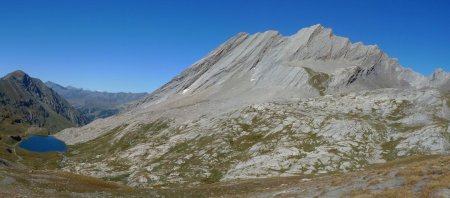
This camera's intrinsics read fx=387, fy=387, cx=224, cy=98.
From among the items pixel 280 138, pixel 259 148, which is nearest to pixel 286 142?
pixel 280 138

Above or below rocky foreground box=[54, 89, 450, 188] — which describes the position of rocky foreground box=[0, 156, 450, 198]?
below

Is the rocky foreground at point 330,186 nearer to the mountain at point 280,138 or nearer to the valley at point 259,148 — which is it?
the valley at point 259,148

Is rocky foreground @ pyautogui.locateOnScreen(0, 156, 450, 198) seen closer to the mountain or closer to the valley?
the valley

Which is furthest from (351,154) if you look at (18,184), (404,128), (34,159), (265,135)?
(34,159)

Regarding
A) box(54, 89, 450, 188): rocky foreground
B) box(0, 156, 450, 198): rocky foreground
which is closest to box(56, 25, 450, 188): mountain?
box(54, 89, 450, 188): rocky foreground

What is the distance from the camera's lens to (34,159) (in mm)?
198375

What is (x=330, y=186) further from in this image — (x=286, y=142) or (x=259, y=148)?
(x=286, y=142)

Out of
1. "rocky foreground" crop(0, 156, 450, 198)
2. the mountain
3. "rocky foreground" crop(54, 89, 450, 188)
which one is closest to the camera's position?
"rocky foreground" crop(0, 156, 450, 198)

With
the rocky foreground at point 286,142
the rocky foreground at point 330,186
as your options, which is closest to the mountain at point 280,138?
the rocky foreground at point 286,142

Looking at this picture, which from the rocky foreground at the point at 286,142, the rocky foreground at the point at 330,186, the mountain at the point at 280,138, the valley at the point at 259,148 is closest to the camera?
the rocky foreground at the point at 330,186

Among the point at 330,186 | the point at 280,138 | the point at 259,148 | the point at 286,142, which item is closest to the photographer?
the point at 330,186

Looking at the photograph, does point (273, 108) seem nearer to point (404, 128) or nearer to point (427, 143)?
point (404, 128)

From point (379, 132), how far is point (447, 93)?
45324 mm

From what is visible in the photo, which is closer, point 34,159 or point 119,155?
point 119,155
